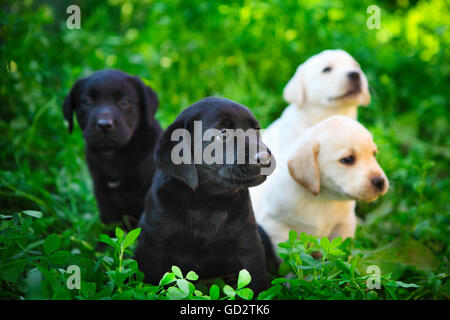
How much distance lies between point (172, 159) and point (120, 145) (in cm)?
113

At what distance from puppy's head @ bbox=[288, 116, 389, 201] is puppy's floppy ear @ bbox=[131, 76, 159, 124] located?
1.17 meters

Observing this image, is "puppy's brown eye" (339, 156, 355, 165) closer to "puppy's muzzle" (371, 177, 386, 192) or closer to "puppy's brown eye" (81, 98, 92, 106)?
"puppy's muzzle" (371, 177, 386, 192)

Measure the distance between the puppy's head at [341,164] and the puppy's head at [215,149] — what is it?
694mm

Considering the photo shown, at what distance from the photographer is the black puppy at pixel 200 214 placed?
2.46 metres

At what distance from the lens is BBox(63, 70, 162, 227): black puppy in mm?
3533

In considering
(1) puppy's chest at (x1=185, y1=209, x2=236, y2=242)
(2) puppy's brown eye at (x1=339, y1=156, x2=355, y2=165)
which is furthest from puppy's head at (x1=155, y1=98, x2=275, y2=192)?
(2) puppy's brown eye at (x1=339, y1=156, x2=355, y2=165)

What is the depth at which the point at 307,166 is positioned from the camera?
3.10 m

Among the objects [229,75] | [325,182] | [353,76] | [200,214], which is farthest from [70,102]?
[229,75]

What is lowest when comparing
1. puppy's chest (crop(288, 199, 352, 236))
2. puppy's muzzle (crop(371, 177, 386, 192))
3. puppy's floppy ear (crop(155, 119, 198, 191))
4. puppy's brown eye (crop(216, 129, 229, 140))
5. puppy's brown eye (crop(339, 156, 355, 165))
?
puppy's chest (crop(288, 199, 352, 236))

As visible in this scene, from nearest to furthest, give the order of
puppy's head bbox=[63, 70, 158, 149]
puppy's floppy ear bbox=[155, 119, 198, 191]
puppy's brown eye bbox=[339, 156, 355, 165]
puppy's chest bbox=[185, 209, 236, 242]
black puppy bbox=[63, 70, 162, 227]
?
puppy's floppy ear bbox=[155, 119, 198, 191]
puppy's chest bbox=[185, 209, 236, 242]
puppy's brown eye bbox=[339, 156, 355, 165]
puppy's head bbox=[63, 70, 158, 149]
black puppy bbox=[63, 70, 162, 227]

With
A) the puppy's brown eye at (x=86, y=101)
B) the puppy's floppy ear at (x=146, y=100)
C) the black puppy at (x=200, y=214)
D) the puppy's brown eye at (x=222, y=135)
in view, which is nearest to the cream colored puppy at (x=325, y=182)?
the black puppy at (x=200, y=214)

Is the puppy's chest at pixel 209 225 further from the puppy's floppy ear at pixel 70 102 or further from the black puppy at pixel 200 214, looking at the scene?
the puppy's floppy ear at pixel 70 102

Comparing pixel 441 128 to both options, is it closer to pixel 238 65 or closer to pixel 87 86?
pixel 238 65

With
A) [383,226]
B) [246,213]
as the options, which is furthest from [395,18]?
[246,213]
